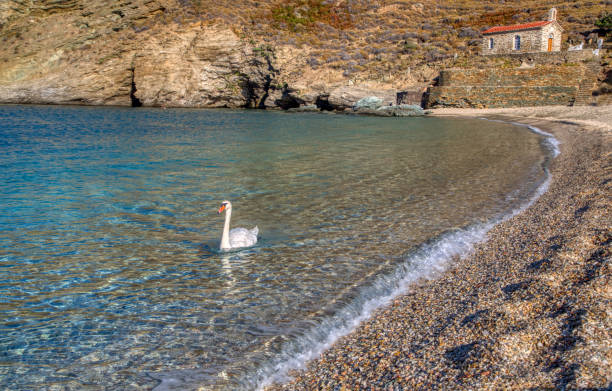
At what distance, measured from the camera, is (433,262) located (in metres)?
6.69

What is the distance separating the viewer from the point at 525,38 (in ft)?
149

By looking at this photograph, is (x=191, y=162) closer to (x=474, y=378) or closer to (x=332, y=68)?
(x=474, y=378)

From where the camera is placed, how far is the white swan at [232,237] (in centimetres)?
725

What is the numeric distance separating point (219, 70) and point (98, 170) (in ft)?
145

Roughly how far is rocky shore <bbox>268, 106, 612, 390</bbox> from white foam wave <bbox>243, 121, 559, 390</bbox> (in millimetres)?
140

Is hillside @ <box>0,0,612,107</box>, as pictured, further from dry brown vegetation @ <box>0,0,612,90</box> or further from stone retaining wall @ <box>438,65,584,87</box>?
stone retaining wall @ <box>438,65,584,87</box>

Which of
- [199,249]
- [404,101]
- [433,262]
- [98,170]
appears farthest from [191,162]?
[404,101]

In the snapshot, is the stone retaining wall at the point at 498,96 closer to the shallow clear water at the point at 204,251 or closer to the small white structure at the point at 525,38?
the small white structure at the point at 525,38

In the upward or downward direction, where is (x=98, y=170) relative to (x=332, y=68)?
downward

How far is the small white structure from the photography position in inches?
1759

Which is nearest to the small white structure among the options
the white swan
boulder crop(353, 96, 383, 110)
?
boulder crop(353, 96, 383, 110)

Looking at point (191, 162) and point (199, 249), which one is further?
point (191, 162)

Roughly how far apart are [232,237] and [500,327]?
4.57 metres

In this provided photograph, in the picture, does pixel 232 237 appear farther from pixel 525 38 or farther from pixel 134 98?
pixel 134 98
